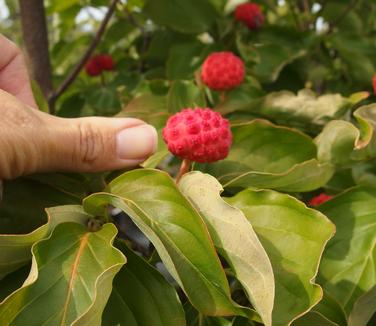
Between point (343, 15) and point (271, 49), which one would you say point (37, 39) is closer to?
point (271, 49)

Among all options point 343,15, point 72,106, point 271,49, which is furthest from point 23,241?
point 343,15

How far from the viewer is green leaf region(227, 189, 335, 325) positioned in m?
0.71

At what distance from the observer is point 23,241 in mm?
705

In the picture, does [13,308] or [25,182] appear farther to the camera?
[25,182]

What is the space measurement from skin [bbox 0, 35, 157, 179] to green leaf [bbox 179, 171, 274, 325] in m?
0.16

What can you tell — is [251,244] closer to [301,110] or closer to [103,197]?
[103,197]

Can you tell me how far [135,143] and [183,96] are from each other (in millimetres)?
413

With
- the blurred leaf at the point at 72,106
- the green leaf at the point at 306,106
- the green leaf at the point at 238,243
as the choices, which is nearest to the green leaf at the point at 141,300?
the green leaf at the point at 238,243

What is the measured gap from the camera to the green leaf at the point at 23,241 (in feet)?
2.27

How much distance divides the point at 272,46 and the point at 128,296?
3.27 feet

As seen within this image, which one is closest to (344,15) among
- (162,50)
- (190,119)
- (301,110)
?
(162,50)

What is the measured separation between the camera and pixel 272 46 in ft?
5.16

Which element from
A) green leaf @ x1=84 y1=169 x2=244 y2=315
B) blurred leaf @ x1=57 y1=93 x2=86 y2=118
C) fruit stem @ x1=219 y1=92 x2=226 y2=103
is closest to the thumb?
green leaf @ x1=84 y1=169 x2=244 y2=315

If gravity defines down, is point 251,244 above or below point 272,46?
above
